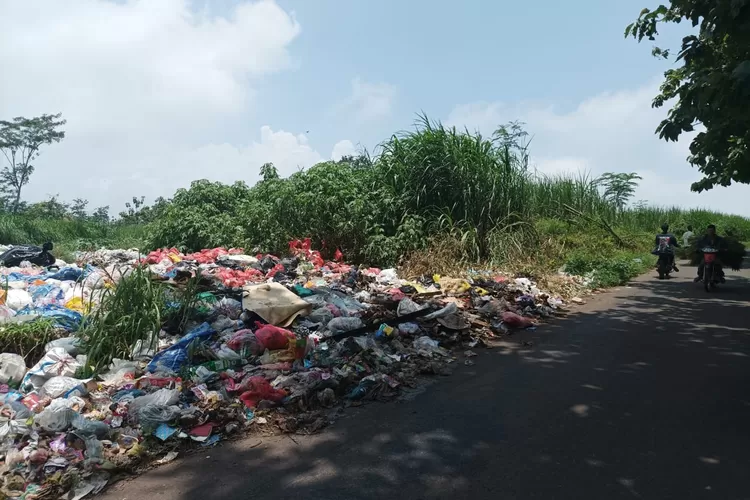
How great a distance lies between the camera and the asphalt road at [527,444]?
2.96 m

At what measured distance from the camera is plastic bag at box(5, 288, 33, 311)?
19.6 feet

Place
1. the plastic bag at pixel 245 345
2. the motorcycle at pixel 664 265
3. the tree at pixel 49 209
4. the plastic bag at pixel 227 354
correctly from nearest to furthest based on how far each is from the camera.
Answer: the plastic bag at pixel 227 354 → the plastic bag at pixel 245 345 → the motorcycle at pixel 664 265 → the tree at pixel 49 209

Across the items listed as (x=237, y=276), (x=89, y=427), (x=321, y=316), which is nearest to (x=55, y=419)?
(x=89, y=427)

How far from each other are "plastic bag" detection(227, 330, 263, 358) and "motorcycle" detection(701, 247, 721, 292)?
8918 mm

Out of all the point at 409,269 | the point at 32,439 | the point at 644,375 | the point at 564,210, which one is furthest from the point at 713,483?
the point at 564,210

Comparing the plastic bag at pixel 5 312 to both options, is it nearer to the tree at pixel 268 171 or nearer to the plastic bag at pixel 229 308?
the plastic bag at pixel 229 308

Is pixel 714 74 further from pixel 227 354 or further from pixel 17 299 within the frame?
pixel 17 299

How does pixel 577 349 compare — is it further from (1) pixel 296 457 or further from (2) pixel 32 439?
(2) pixel 32 439

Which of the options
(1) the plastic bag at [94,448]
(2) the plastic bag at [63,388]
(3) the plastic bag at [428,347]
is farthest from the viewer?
(3) the plastic bag at [428,347]

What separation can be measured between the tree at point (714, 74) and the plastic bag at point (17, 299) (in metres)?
7.23

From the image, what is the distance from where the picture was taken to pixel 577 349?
19.2ft

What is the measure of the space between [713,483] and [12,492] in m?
3.93

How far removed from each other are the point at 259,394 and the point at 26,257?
25.6 ft

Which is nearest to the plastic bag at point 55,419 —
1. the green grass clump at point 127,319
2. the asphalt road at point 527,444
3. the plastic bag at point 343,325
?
the asphalt road at point 527,444
